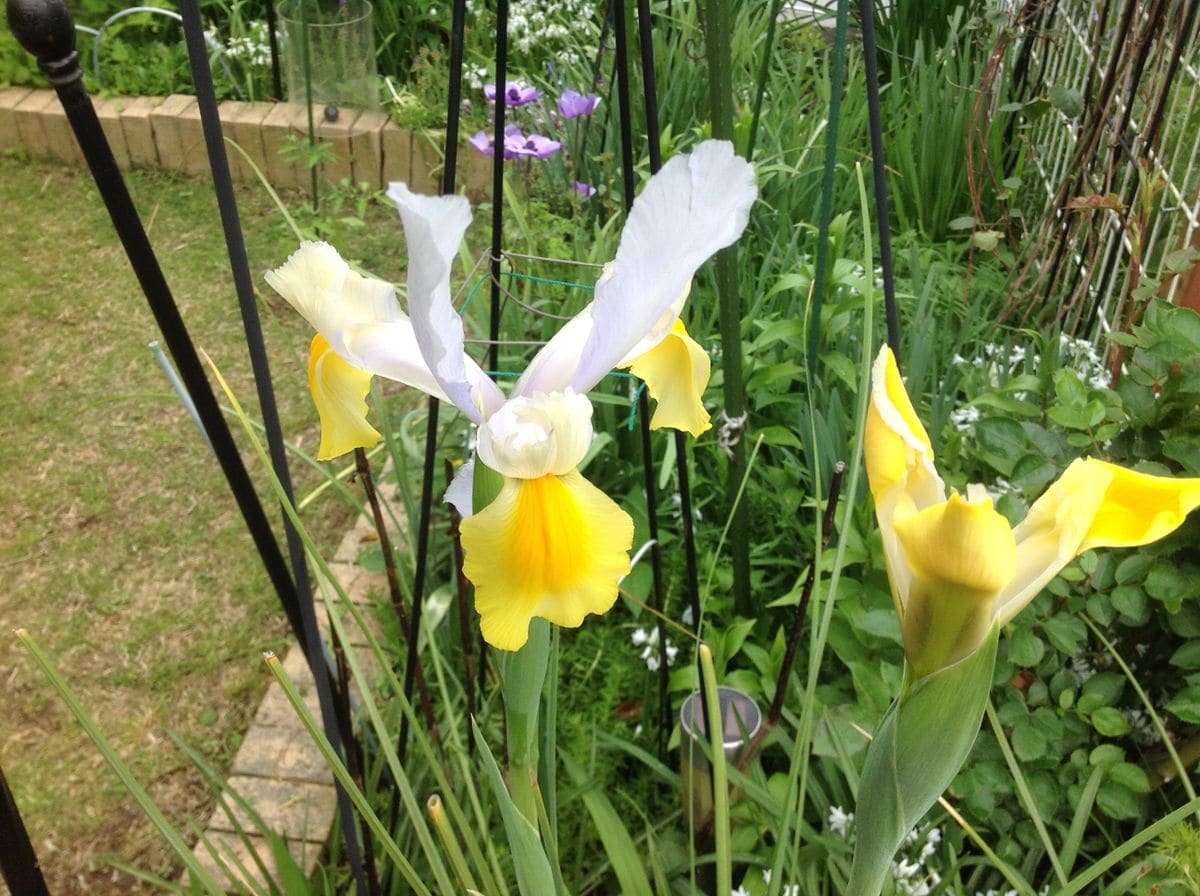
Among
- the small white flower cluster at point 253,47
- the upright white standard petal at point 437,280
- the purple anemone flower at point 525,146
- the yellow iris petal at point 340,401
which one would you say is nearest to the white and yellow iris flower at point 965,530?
the upright white standard petal at point 437,280

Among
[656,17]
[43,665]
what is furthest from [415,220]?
[656,17]

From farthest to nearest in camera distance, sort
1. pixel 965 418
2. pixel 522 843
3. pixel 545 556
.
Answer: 1. pixel 965 418
2. pixel 522 843
3. pixel 545 556

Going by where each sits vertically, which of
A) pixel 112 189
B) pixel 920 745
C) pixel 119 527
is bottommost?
pixel 119 527

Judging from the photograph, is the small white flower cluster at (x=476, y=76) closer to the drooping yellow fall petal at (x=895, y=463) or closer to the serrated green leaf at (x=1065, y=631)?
the serrated green leaf at (x=1065, y=631)

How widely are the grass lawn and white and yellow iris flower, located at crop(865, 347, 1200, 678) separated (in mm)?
1111

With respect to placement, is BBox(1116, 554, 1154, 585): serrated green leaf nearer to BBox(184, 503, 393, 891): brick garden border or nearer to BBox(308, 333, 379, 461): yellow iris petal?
BBox(308, 333, 379, 461): yellow iris petal

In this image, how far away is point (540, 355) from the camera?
2.37ft

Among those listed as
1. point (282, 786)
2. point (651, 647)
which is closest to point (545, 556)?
point (651, 647)

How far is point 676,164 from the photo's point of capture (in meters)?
0.58

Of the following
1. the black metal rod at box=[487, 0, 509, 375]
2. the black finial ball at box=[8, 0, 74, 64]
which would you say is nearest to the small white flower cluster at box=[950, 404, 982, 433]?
the black metal rod at box=[487, 0, 509, 375]

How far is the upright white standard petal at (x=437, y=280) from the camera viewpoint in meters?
0.53

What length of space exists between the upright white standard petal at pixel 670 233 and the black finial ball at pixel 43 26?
0.42m

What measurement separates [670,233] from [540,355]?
0.52 feet

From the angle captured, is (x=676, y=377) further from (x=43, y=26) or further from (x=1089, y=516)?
(x=43, y=26)
